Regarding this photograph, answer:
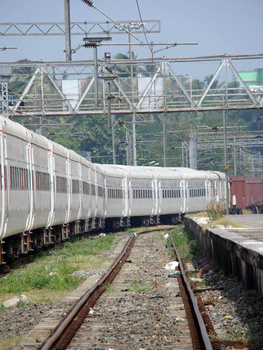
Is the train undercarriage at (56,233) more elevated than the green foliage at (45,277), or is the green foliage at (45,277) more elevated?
the train undercarriage at (56,233)

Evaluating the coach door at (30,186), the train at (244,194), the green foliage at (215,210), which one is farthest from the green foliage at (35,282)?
the train at (244,194)

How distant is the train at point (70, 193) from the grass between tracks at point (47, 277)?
53cm

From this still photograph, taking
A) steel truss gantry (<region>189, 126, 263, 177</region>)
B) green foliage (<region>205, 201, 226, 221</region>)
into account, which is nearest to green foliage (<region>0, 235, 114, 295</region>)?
green foliage (<region>205, 201, 226, 221</region>)

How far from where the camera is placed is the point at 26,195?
50.0ft

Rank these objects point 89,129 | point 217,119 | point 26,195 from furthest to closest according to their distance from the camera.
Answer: point 217,119 < point 89,129 < point 26,195

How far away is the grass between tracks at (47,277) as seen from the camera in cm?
1203

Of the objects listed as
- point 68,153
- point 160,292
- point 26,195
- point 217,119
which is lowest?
point 160,292

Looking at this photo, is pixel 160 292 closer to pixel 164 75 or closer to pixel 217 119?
pixel 164 75

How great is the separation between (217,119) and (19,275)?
300 feet

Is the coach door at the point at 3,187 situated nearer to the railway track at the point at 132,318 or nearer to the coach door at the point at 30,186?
the railway track at the point at 132,318

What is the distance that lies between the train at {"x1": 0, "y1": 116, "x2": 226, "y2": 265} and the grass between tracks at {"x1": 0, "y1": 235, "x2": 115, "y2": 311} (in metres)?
0.53

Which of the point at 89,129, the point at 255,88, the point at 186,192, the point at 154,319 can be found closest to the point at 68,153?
the point at 255,88

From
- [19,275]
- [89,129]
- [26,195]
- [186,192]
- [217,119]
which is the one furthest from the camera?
[217,119]

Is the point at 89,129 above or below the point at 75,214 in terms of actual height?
above
